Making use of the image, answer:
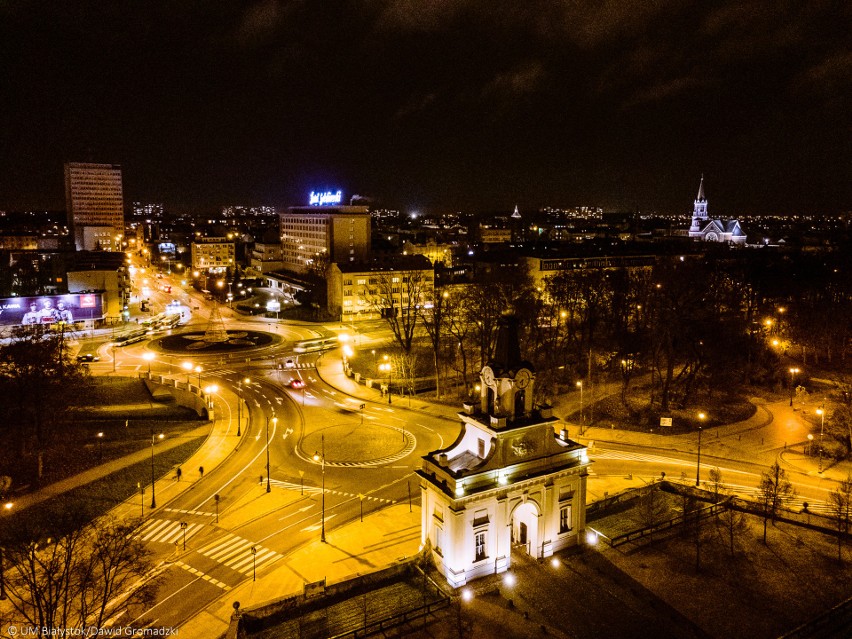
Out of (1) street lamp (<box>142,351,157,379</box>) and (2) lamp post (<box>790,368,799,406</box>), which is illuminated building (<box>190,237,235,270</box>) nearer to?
(1) street lamp (<box>142,351,157,379</box>)

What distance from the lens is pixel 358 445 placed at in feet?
181

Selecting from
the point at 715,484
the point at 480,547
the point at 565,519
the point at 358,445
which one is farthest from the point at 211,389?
the point at 715,484

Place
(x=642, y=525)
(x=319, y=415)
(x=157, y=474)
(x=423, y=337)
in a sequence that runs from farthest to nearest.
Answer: (x=423, y=337) → (x=319, y=415) → (x=157, y=474) → (x=642, y=525)

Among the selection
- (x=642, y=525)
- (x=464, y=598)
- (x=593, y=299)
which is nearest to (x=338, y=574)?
(x=464, y=598)

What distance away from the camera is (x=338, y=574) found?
3450 cm

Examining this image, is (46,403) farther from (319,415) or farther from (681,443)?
(681,443)

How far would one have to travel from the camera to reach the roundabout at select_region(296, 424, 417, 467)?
170 ft

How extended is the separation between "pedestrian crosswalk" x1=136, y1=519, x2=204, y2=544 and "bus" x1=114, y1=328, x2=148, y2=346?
66.7 m

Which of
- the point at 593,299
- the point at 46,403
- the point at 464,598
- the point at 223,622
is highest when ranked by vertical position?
the point at 593,299

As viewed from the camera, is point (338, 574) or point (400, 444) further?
point (400, 444)

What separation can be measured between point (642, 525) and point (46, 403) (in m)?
51.6

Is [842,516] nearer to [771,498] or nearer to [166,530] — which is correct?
[771,498]

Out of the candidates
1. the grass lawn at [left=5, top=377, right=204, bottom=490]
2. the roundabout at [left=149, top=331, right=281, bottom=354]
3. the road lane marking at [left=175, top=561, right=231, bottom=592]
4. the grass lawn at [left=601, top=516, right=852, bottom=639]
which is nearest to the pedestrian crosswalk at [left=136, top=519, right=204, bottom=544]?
the road lane marking at [left=175, top=561, right=231, bottom=592]

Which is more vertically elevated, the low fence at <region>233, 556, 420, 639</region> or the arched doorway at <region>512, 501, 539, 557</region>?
the arched doorway at <region>512, 501, 539, 557</region>
